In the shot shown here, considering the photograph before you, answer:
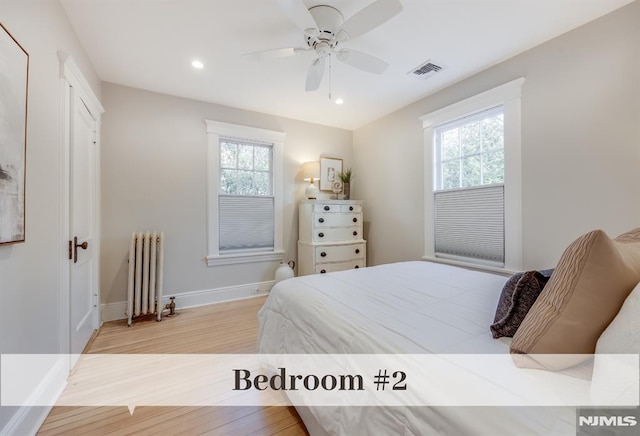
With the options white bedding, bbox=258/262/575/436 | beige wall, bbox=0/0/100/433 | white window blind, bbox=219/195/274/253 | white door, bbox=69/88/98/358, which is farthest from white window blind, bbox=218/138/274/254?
white bedding, bbox=258/262/575/436

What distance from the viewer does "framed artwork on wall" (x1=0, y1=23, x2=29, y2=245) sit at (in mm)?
1129

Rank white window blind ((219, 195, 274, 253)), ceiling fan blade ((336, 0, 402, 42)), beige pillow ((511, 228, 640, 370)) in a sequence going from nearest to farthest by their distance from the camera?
beige pillow ((511, 228, 640, 370)), ceiling fan blade ((336, 0, 402, 42)), white window blind ((219, 195, 274, 253))

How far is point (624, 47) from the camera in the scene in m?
1.85

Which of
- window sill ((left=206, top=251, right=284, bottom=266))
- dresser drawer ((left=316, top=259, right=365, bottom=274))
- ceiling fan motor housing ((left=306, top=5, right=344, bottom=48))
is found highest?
ceiling fan motor housing ((left=306, top=5, right=344, bottom=48))

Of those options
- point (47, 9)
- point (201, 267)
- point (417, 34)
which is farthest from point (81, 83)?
point (417, 34)

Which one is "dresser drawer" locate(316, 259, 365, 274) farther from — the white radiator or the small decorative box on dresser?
the white radiator

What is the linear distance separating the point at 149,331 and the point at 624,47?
4.57 metres

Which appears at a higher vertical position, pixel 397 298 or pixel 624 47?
pixel 624 47

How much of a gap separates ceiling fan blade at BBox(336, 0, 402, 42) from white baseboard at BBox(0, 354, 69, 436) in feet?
9.19

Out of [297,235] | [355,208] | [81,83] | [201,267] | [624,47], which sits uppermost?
[624,47]

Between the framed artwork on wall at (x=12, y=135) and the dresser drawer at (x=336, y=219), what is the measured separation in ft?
8.87

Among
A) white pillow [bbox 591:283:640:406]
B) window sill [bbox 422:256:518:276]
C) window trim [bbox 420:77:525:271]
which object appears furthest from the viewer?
window sill [bbox 422:256:518:276]

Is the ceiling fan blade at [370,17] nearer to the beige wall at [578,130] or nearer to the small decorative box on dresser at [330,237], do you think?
the beige wall at [578,130]

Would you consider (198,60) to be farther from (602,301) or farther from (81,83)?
(602,301)
